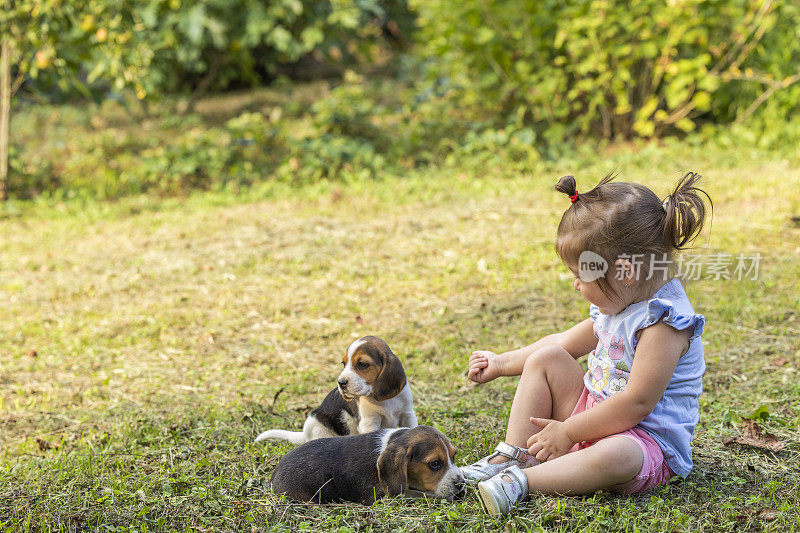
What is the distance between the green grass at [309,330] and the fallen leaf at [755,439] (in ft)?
0.23

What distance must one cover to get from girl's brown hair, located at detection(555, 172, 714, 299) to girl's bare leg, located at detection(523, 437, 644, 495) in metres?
0.54

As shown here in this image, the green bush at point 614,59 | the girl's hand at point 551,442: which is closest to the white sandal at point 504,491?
the girl's hand at point 551,442

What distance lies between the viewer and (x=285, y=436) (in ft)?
11.9

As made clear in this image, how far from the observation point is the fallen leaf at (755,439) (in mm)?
3391

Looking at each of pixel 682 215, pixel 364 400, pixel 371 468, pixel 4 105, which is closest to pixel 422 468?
pixel 371 468

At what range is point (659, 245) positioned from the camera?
9.31ft

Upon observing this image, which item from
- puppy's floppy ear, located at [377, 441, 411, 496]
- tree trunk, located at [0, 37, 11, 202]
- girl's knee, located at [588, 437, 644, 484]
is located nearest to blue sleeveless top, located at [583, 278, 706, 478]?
girl's knee, located at [588, 437, 644, 484]

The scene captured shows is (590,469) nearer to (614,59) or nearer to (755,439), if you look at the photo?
(755,439)

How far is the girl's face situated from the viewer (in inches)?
113

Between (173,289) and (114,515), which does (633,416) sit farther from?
(173,289)

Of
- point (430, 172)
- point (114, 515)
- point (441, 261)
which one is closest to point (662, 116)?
point (430, 172)

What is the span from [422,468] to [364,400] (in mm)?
594

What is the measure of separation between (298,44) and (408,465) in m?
8.79

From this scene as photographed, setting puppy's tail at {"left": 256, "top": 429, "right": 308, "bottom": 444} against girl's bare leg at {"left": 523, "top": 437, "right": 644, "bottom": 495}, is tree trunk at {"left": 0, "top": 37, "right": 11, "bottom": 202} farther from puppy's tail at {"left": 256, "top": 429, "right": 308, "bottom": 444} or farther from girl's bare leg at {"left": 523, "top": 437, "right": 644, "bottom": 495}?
girl's bare leg at {"left": 523, "top": 437, "right": 644, "bottom": 495}
